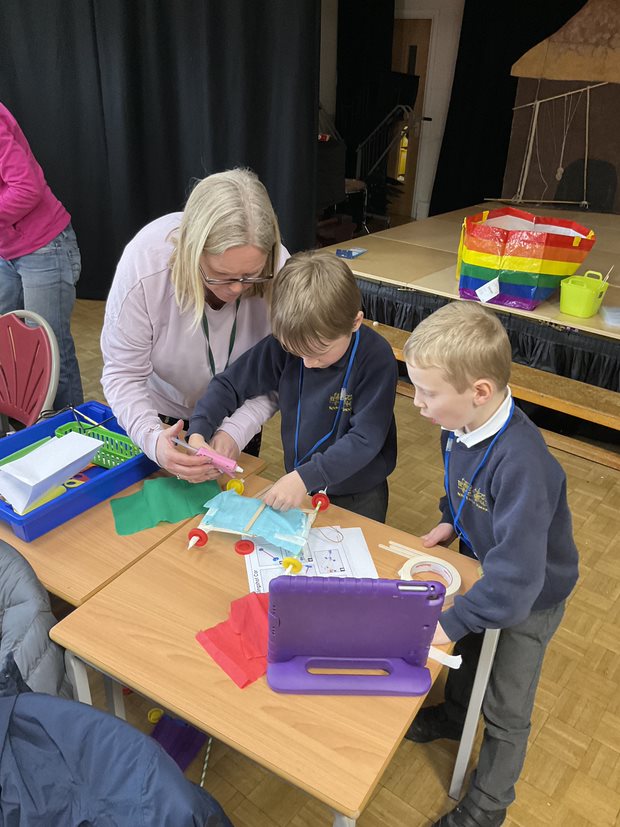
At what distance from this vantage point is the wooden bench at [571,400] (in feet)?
7.97

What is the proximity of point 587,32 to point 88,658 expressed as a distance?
507 centimetres

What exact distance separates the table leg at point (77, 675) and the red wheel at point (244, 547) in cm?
32

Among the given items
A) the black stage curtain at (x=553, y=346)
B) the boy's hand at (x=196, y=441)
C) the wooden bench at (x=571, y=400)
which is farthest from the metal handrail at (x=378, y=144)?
the boy's hand at (x=196, y=441)

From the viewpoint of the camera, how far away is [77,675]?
1038mm

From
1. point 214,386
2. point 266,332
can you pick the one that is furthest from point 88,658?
point 266,332

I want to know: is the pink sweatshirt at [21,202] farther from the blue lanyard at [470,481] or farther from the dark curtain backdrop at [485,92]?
the dark curtain backdrop at [485,92]

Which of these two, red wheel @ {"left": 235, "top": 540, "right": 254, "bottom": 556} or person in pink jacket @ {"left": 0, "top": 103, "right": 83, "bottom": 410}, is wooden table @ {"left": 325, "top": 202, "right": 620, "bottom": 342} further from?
red wheel @ {"left": 235, "top": 540, "right": 254, "bottom": 556}

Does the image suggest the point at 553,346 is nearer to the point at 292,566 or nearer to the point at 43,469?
the point at 292,566

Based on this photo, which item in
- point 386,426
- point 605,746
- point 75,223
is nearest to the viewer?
point 386,426

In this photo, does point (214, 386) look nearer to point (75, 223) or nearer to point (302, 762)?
point (302, 762)

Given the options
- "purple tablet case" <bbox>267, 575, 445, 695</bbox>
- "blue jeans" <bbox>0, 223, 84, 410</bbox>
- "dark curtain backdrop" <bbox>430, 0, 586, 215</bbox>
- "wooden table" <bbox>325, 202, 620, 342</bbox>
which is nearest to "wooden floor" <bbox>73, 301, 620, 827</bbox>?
"purple tablet case" <bbox>267, 575, 445, 695</bbox>

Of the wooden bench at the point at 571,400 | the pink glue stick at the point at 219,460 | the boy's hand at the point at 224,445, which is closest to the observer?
the pink glue stick at the point at 219,460

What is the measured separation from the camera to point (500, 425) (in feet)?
3.34

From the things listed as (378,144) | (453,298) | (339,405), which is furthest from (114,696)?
(378,144)
